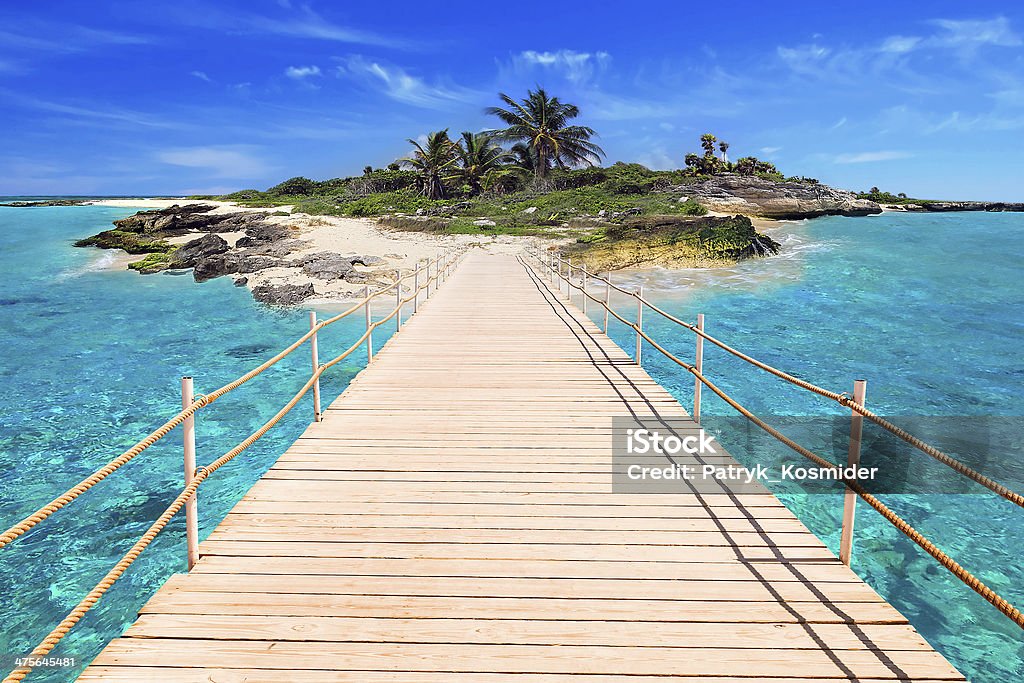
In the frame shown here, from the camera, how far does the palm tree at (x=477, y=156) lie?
47.1 m

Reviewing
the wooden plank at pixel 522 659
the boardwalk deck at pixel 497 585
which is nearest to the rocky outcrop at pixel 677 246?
the boardwalk deck at pixel 497 585

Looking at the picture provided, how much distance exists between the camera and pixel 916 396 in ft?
38.1

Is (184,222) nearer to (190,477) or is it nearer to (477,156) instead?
(477,156)

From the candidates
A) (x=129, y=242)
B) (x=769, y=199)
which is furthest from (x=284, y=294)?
(x=769, y=199)

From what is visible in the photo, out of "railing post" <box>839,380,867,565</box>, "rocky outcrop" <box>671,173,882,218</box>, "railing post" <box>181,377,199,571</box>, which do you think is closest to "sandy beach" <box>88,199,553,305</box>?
"rocky outcrop" <box>671,173,882,218</box>

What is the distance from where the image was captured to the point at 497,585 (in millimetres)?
3131

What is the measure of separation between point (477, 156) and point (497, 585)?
154 ft

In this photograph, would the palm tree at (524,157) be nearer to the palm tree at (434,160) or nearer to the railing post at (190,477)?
the palm tree at (434,160)

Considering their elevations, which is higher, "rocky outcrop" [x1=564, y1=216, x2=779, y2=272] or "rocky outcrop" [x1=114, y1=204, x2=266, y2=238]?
"rocky outcrop" [x1=114, y1=204, x2=266, y2=238]

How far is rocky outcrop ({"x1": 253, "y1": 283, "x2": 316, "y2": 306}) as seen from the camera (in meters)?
19.3

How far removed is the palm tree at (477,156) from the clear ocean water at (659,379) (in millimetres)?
25224

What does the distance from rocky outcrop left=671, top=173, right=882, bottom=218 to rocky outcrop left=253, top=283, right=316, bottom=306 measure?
2509 cm

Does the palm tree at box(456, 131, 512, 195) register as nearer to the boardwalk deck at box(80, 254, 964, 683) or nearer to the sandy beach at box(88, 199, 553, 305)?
the sandy beach at box(88, 199, 553, 305)

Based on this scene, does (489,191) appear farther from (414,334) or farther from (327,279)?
(414,334)
